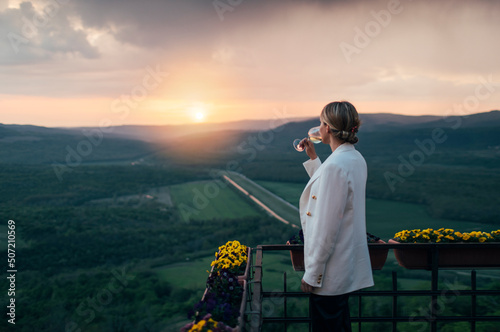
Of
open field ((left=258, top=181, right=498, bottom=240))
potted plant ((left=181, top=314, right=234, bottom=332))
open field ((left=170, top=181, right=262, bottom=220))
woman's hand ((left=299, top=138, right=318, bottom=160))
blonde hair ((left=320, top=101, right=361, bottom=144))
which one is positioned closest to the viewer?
potted plant ((left=181, top=314, right=234, bottom=332))

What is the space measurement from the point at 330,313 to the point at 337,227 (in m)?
0.47

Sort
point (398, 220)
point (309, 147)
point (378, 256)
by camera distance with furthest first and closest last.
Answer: point (398, 220) → point (378, 256) → point (309, 147)

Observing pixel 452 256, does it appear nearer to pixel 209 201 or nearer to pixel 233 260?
pixel 233 260

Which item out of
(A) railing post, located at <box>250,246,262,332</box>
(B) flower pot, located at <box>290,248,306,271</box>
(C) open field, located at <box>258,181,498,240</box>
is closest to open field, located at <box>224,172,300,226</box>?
(C) open field, located at <box>258,181,498,240</box>

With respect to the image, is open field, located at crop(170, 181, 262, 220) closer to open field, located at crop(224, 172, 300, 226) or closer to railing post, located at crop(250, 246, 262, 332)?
open field, located at crop(224, 172, 300, 226)

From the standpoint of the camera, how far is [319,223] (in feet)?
5.67

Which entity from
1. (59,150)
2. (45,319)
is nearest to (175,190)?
(59,150)

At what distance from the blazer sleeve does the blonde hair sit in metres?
0.18

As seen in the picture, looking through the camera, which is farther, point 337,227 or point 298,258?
point 298,258

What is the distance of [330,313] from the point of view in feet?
6.22

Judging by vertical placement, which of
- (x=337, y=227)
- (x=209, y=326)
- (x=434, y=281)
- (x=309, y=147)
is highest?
(x=309, y=147)

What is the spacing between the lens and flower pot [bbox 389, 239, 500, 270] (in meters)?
2.59

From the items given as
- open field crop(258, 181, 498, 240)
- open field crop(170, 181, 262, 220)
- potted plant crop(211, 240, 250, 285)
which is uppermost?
open field crop(170, 181, 262, 220)

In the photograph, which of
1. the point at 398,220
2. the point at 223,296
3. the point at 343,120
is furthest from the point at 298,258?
the point at 398,220
